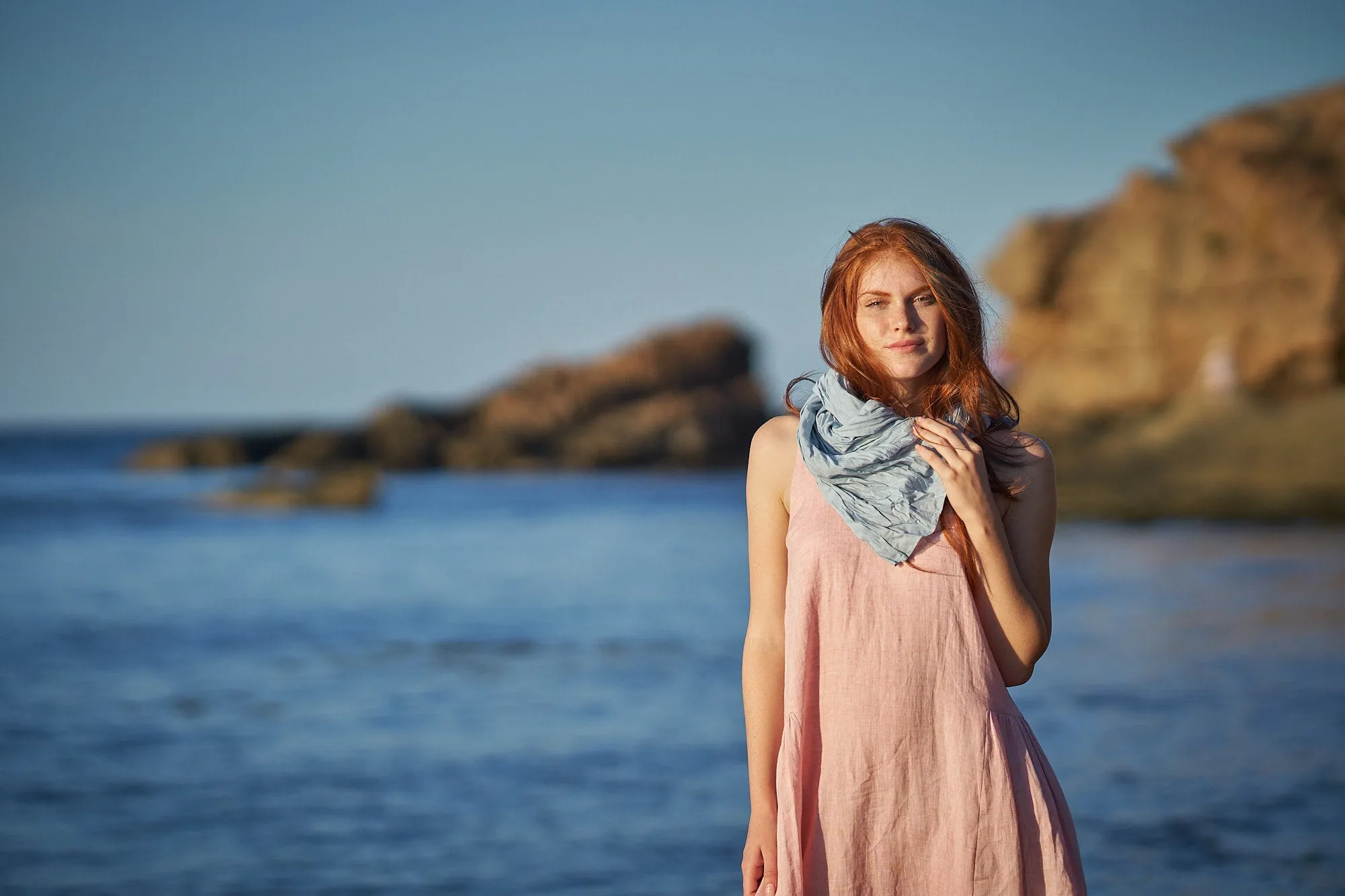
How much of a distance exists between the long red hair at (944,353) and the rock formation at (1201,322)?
81.1ft

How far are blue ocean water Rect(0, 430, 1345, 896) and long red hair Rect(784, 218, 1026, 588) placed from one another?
176 inches

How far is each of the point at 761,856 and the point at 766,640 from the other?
36 cm

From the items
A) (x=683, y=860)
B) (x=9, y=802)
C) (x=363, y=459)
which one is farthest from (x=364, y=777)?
(x=363, y=459)

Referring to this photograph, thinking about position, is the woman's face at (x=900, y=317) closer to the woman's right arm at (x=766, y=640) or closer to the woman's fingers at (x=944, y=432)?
the woman's fingers at (x=944, y=432)

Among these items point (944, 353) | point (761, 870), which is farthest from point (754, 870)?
point (944, 353)

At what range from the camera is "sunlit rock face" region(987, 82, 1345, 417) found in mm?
33625

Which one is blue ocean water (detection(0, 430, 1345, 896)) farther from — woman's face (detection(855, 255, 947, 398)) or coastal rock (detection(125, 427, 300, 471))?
coastal rock (detection(125, 427, 300, 471))

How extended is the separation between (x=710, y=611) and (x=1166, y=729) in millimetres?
8641

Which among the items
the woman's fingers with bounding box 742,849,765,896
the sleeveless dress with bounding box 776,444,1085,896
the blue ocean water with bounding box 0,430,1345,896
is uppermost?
the sleeveless dress with bounding box 776,444,1085,896

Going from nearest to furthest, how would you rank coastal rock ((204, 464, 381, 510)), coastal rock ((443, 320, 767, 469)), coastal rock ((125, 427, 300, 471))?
coastal rock ((204, 464, 381, 510)) → coastal rock ((443, 320, 767, 469)) → coastal rock ((125, 427, 300, 471))

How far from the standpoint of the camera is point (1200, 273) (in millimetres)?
36562

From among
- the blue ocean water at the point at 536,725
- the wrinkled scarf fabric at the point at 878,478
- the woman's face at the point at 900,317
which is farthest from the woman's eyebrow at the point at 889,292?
the blue ocean water at the point at 536,725

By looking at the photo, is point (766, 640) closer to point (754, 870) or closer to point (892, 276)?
point (754, 870)

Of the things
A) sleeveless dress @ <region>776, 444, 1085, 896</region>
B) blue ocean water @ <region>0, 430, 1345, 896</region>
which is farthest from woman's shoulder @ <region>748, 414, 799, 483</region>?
blue ocean water @ <region>0, 430, 1345, 896</region>
